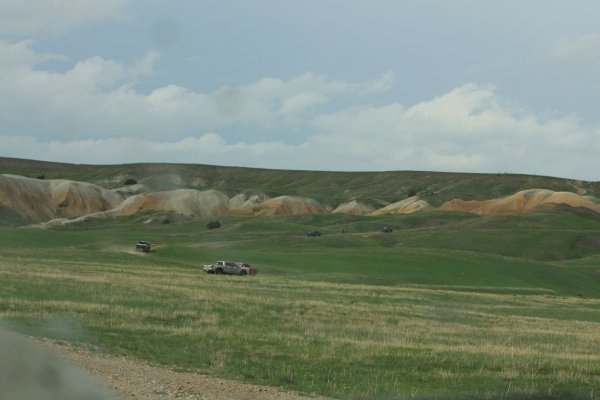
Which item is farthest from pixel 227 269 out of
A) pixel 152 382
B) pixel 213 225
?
pixel 213 225

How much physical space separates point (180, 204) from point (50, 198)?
25032 millimetres

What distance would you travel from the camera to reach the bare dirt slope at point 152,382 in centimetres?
1594

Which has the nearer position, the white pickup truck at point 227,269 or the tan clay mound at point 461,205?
the white pickup truck at point 227,269

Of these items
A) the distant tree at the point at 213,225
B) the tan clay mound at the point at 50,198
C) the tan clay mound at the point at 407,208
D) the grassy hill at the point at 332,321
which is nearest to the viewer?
the grassy hill at the point at 332,321

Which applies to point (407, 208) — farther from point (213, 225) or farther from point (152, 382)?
point (152, 382)

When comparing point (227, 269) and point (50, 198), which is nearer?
point (227, 269)

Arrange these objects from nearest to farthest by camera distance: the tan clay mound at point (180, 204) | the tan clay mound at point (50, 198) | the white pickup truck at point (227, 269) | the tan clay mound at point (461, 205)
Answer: the white pickup truck at point (227, 269) → the tan clay mound at point (50, 198) → the tan clay mound at point (180, 204) → the tan clay mound at point (461, 205)

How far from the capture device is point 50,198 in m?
181

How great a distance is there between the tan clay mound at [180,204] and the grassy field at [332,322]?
3806 inches

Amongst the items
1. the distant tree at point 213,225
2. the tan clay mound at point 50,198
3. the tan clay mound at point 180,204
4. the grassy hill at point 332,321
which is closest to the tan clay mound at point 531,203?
the tan clay mound at point 180,204

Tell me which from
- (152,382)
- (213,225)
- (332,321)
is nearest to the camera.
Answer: (152,382)

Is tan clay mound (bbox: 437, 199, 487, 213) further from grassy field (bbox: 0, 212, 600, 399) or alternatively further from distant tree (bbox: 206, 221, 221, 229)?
grassy field (bbox: 0, 212, 600, 399)

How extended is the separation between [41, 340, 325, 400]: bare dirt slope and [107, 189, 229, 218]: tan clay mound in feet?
524

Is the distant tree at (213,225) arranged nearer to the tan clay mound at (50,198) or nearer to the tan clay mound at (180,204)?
the tan clay mound at (180,204)
